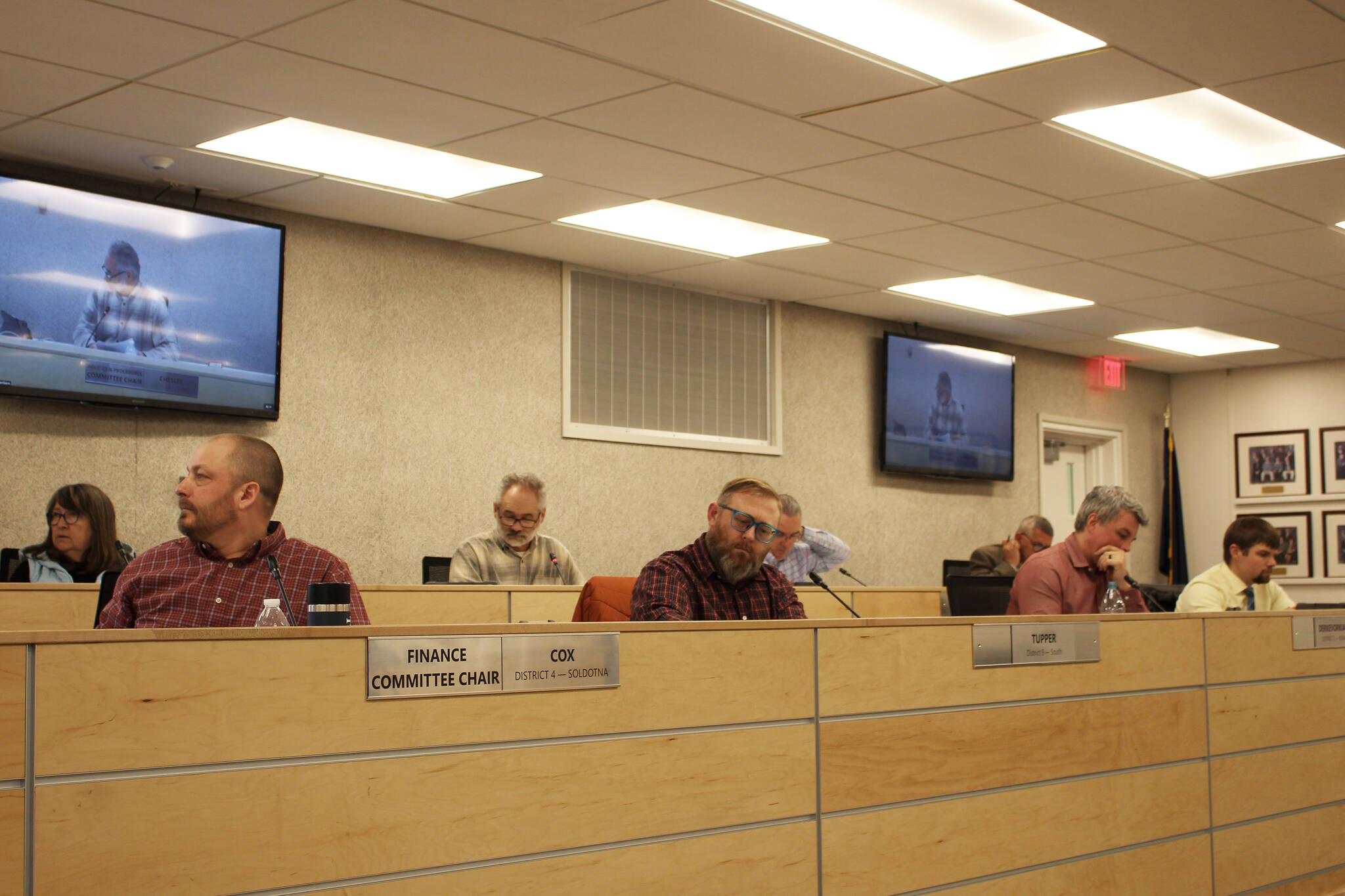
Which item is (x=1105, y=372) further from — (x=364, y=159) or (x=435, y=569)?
(x=364, y=159)

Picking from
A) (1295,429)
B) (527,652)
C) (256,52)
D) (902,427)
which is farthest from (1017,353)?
(527,652)

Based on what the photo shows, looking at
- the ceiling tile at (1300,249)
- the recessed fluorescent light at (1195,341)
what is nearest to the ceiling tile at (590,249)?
the ceiling tile at (1300,249)

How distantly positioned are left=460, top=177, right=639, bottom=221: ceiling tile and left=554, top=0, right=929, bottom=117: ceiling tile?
1.17 m

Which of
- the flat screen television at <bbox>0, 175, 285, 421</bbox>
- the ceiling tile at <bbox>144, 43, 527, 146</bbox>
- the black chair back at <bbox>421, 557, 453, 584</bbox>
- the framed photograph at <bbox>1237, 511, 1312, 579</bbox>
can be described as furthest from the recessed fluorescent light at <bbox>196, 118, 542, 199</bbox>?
the framed photograph at <bbox>1237, 511, 1312, 579</bbox>

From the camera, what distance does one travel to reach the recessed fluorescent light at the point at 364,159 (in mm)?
4758

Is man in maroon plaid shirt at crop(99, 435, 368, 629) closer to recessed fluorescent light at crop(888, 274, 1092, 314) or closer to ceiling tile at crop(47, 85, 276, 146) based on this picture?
ceiling tile at crop(47, 85, 276, 146)

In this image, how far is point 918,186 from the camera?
524 centimetres

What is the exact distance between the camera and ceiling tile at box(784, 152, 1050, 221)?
4.98 metres

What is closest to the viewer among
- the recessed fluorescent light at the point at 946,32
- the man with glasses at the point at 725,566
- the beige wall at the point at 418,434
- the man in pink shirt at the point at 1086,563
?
the man with glasses at the point at 725,566

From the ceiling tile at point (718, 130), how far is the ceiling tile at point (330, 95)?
1.18 ft

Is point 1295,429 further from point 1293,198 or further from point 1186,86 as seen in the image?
point 1186,86

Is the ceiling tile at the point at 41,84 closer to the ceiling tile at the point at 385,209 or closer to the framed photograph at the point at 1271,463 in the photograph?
the ceiling tile at the point at 385,209

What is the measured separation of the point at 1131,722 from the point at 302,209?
3.92 m

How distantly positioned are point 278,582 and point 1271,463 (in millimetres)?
8987
